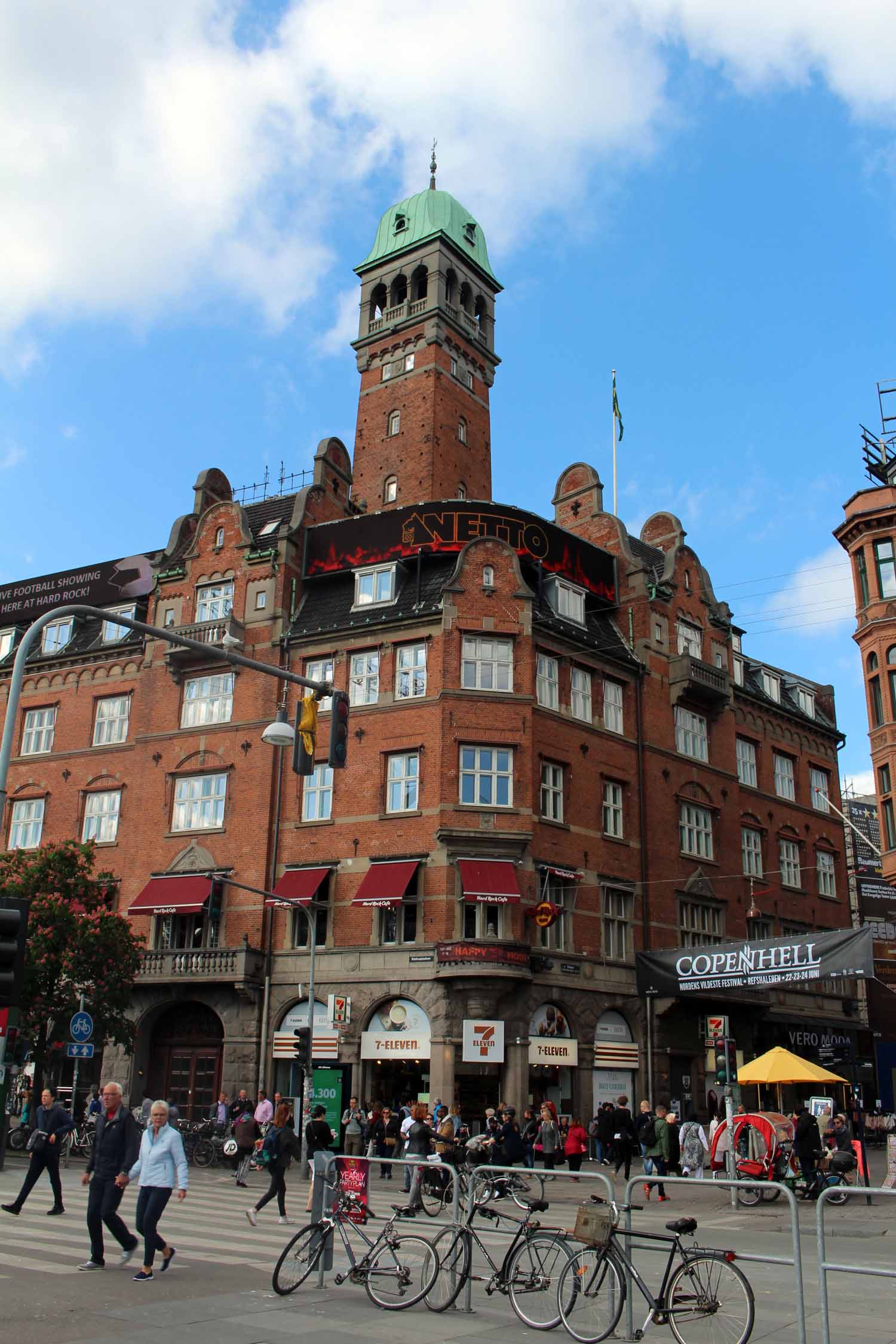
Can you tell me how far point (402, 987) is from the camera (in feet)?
109

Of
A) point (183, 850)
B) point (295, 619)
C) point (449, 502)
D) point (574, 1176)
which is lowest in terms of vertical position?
point (574, 1176)

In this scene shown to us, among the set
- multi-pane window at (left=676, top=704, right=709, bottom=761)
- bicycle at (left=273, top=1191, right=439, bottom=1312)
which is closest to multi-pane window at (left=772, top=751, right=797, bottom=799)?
multi-pane window at (left=676, top=704, right=709, bottom=761)

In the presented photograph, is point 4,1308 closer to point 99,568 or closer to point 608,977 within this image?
point 608,977

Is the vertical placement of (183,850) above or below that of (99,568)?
below

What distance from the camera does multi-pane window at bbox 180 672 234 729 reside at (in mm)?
39438

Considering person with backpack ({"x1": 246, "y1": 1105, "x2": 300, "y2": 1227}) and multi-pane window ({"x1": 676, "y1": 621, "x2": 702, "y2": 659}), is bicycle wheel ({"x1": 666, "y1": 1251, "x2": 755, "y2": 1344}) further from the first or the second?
multi-pane window ({"x1": 676, "y1": 621, "x2": 702, "y2": 659})

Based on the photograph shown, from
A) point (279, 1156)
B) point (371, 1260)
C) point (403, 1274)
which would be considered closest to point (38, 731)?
point (279, 1156)

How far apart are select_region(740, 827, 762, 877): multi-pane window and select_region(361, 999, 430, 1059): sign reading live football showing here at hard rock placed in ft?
52.8

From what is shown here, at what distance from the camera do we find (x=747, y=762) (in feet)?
153

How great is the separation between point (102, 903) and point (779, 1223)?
1972 centimetres

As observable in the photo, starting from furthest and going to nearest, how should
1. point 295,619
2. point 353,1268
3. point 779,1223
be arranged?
1. point 295,619
2. point 779,1223
3. point 353,1268

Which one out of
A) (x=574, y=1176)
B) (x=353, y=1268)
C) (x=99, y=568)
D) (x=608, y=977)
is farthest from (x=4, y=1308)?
(x=99, y=568)

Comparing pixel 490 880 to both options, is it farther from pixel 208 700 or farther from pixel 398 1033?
pixel 208 700

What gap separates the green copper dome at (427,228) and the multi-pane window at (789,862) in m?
32.3
